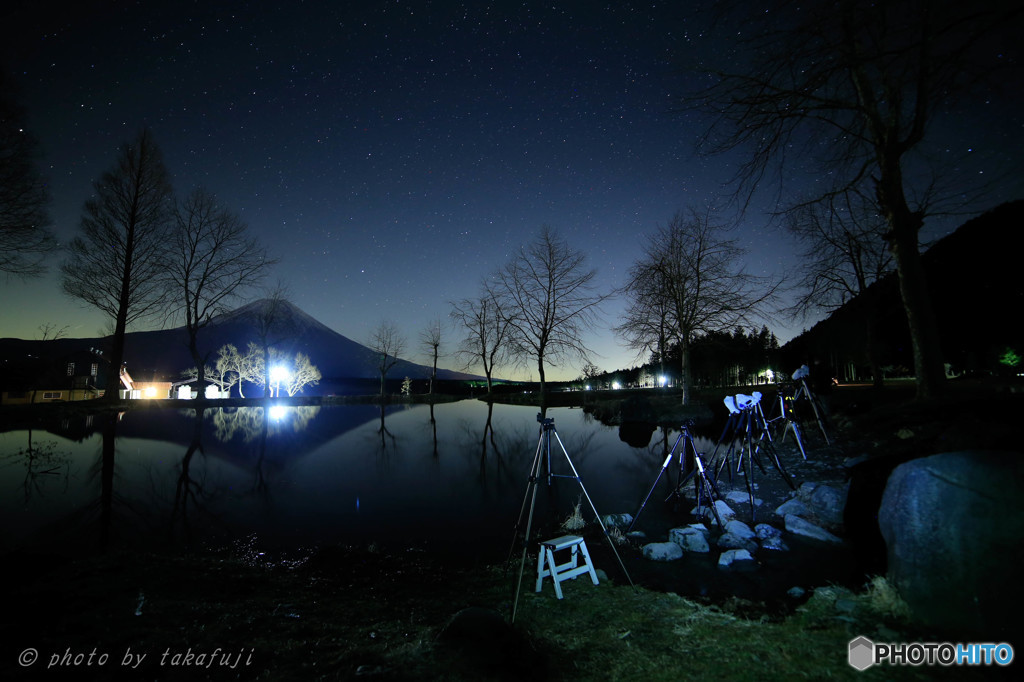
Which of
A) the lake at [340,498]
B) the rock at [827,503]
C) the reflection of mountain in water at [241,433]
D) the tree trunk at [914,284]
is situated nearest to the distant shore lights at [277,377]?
the reflection of mountain in water at [241,433]

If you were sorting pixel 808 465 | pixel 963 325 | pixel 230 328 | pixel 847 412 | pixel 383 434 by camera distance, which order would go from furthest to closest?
pixel 230 328, pixel 963 325, pixel 383 434, pixel 847 412, pixel 808 465

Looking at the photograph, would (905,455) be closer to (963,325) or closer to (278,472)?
(278,472)

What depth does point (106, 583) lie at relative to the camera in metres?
4.47

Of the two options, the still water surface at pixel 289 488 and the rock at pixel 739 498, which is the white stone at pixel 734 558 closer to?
the still water surface at pixel 289 488

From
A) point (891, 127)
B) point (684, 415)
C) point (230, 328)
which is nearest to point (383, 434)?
point (684, 415)

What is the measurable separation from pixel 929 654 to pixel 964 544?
0.99 metres

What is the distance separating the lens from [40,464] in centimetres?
1031

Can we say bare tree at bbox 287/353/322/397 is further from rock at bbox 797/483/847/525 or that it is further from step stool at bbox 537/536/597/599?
rock at bbox 797/483/847/525

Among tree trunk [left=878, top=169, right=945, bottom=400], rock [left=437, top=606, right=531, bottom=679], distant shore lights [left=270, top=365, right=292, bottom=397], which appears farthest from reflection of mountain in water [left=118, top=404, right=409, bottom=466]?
distant shore lights [left=270, top=365, right=292, bottom=397]

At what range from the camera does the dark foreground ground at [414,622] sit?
3.03 meters

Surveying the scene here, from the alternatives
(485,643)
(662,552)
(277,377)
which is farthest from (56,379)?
(662,552)

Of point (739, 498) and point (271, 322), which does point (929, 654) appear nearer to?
point (739, 498)

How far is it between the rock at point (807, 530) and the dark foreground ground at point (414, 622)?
1.59 ft

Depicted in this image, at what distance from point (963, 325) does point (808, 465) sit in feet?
198
